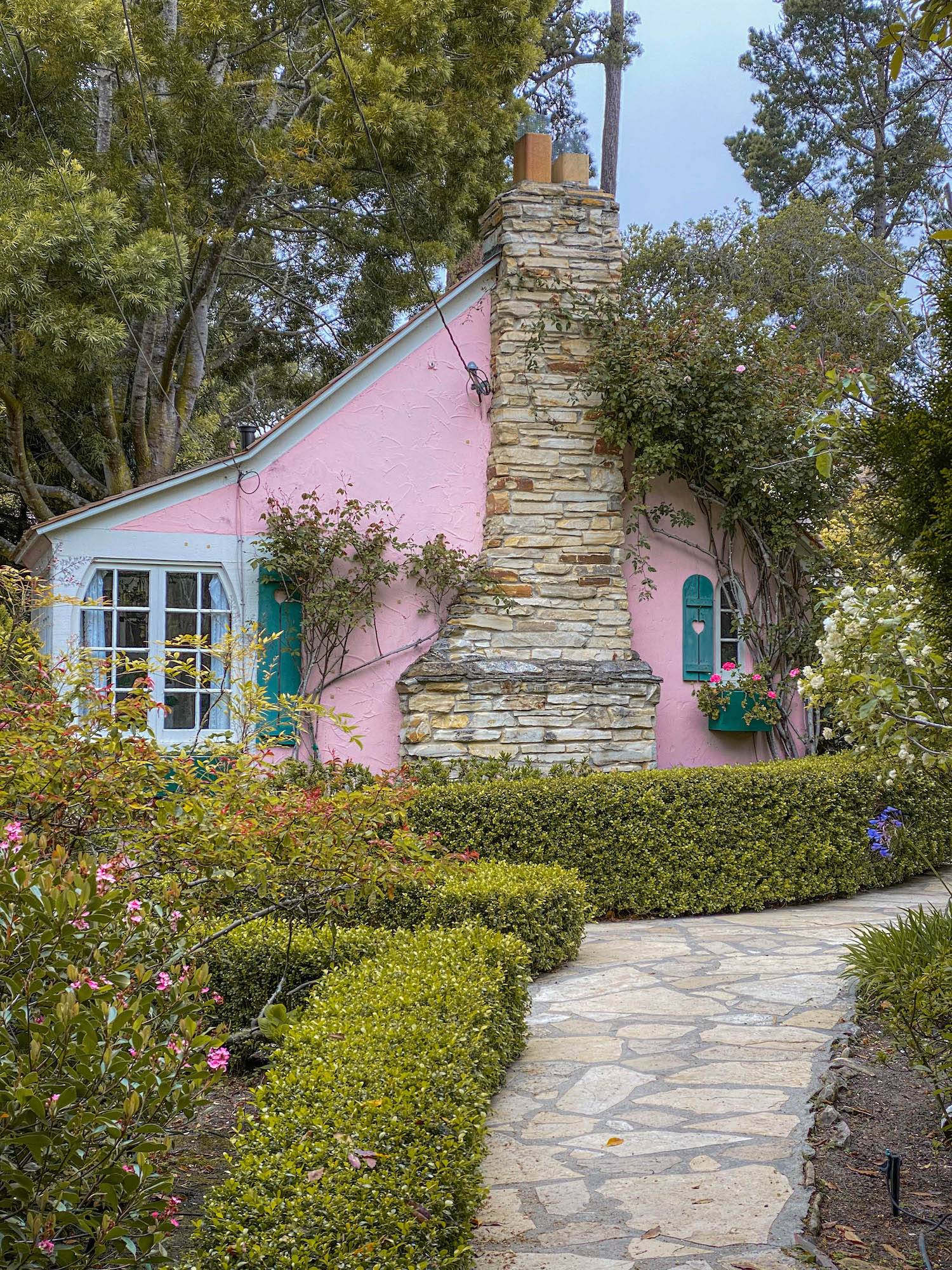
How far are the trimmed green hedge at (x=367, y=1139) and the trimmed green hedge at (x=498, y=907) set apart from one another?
143 cm

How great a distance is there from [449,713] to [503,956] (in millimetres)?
4536

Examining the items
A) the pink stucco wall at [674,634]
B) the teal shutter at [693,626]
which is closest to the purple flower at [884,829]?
the pink stucco wall at [674,634]

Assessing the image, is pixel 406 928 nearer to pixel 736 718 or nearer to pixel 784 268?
pixel 736 718

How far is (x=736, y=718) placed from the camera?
1008 cm

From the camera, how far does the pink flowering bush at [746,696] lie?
32.6 feet

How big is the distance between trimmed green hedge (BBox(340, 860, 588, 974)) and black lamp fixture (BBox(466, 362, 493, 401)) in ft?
16.2

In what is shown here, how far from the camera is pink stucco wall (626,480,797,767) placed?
1012 centimetres

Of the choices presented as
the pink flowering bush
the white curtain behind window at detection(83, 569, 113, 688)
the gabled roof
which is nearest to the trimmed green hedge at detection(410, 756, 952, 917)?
the pink flowering bush

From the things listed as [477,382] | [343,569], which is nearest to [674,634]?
[477,382]

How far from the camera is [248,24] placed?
1137cm

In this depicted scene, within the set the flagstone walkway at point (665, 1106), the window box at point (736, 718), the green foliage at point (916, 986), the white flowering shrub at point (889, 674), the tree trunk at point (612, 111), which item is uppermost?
the tree trunk at point (612, 111)

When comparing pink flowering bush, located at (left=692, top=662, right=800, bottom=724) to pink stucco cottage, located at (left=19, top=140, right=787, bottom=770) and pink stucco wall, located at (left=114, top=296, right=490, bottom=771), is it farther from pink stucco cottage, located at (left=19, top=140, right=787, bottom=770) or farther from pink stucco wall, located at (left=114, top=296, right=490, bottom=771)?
pink stucco wall, located at (left=114, top=296, right=490, bottom=771)

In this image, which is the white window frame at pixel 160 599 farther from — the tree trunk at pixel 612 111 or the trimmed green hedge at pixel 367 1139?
the tree trunk at pixel 612 111

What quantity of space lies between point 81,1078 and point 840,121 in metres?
24.0
